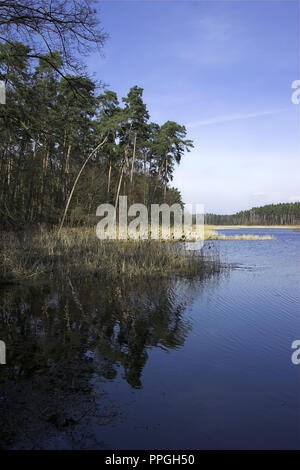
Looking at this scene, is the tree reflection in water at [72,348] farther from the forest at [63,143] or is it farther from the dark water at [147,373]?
the forest at [63,143]

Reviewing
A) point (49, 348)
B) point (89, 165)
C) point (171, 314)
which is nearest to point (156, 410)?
point (49, 348)

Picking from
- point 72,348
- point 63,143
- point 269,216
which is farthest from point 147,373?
point 269,216

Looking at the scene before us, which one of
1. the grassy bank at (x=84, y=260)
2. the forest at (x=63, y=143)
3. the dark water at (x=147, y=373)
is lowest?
the dark water at (x=147, y=373)

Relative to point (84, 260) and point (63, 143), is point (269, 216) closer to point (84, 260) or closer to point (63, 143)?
point (84, 260)

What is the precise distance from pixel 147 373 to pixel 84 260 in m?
8.11

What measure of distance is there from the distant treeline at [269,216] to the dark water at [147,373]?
382ft

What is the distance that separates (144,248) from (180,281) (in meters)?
3.68

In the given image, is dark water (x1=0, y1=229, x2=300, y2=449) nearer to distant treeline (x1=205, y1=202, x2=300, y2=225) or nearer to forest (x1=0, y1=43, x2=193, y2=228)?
forest (x1=0, y1=43, x2=193, y2=228)

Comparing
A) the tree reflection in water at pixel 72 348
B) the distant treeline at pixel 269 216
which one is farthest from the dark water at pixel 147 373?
the distant treeline at pixel 269 216

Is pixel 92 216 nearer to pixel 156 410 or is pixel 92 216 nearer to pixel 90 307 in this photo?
pixel 90 307

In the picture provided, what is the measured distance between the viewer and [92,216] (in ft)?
83.1

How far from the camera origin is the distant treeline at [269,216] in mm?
114875

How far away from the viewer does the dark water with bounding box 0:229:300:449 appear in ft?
8.98

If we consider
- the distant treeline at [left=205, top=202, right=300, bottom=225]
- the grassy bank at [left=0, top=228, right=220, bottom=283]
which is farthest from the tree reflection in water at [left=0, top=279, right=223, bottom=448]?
the distant treeline at [left=205, top=202, right=300, bottom=225]
